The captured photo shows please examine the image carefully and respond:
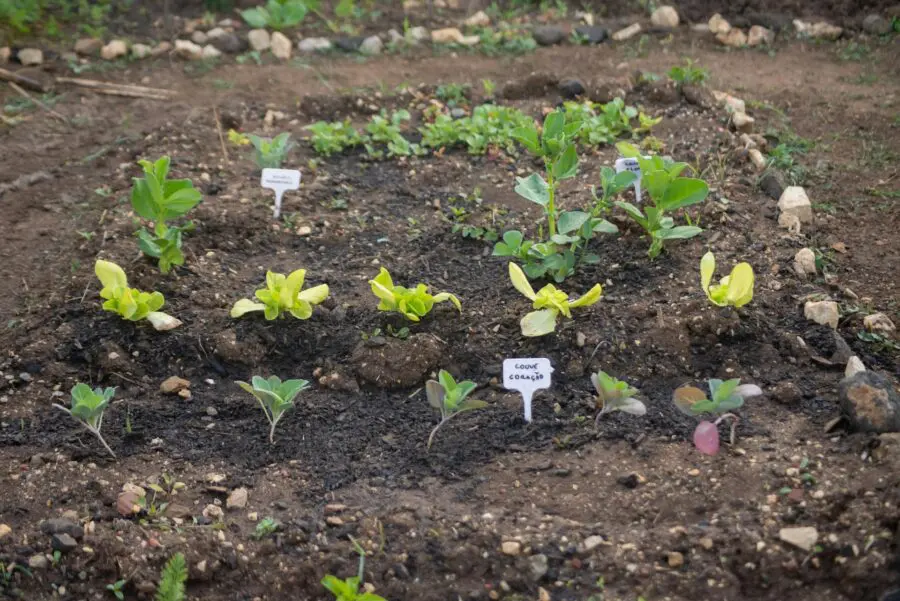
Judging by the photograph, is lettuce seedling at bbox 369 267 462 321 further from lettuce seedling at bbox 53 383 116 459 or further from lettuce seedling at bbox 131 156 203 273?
lettuce seedling at bbox 53 383 116 459

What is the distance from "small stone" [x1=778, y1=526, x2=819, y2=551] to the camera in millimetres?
2420

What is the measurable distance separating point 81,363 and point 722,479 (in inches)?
83.0

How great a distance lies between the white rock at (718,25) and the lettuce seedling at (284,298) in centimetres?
351

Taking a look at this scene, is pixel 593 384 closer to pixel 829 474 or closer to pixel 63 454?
pixel 829 474

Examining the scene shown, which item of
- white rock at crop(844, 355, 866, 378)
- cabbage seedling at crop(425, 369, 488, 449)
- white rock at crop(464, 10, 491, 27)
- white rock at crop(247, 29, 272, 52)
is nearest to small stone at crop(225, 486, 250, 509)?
cabbage seedling at crop(425, 369, 488, 449)

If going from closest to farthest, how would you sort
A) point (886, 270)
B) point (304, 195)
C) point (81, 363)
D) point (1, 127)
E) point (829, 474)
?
point (829, 474)
point (81, 363)
point (886, 270)
point (304, 195)
point (1, 127)

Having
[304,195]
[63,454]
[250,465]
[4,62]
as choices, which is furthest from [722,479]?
[4,62]

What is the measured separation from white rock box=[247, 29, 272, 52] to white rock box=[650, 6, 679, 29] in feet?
7.61

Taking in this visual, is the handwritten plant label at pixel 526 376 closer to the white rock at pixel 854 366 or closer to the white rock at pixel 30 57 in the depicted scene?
the white rock at pixel 854 366

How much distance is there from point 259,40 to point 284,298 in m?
3.04

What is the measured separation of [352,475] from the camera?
9.39 feet

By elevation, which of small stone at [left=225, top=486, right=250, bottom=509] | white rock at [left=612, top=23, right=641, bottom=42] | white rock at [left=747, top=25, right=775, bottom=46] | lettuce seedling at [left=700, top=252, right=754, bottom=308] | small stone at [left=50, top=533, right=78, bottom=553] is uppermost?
white rock at [left=747, top=25, right=775, bottom=46]

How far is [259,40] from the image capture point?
19.4ft

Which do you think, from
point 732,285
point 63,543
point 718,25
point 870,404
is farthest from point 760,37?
point 63,543
